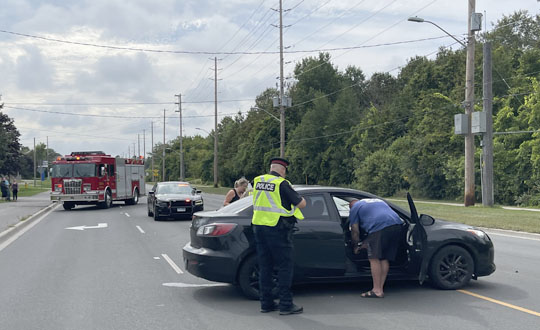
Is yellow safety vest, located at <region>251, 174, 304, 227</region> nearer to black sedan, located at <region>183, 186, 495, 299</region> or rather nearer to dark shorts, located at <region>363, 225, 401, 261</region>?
black sedan, located at <region>183, 186, 495, 299</region>

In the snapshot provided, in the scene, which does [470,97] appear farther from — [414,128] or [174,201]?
[414,128]

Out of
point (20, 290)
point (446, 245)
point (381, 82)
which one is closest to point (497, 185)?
point (446, 245)

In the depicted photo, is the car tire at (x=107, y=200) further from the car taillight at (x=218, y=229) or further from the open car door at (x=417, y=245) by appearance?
the open car door at (x=417, y=245)

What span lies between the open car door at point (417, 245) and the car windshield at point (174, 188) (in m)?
16.0

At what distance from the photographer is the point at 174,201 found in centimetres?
2200

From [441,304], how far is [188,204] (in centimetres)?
1569

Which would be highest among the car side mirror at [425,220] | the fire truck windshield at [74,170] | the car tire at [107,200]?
the fire truck windshield at [74,170]

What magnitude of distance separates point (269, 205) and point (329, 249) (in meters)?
1.41

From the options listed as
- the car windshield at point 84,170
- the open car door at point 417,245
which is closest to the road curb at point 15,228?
the car windshield at point 84,170

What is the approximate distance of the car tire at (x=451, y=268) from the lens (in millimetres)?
8094

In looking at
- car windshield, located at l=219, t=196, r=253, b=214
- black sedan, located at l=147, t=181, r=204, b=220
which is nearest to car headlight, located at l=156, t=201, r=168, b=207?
black sedan, located at l=147, t=181, r=204, b=220

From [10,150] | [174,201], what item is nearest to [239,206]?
[174,201]

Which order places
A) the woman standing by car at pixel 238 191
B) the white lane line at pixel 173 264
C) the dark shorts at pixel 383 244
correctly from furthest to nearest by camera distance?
the woman standing by car at pixel 238 191
the white lane line at pixel 173 264
the dark shorts at pixel 383 244

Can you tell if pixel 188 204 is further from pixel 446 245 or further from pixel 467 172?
pixel 446 245
